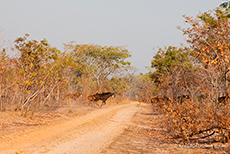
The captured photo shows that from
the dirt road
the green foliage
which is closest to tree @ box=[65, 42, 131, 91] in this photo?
the green foliage

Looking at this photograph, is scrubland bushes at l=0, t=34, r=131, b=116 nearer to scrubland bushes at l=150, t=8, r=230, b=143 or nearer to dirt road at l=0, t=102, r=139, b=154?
dirt road at l=0, t=102, r=139, b=154

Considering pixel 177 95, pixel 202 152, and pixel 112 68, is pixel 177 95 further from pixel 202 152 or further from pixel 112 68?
pixel 112 68

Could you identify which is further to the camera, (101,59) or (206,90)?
(101,59)

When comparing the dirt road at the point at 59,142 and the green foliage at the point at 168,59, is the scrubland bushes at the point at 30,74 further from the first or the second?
the green foliage at the point at 168,59

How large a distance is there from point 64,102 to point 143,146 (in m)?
21.2

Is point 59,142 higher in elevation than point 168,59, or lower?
lower

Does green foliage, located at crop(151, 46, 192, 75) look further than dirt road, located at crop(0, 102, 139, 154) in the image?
Yes

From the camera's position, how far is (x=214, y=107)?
829cm

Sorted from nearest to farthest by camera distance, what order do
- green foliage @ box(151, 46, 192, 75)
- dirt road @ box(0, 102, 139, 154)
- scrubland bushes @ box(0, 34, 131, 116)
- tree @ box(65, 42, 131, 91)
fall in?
dirt road @ box(0, 102, 139, 154)
scrubland bushes @ box(0, 34, 131, 116)
green foliage @ box(151, 46, 192, 75)
tree @ box(65, 42, 131, 91)

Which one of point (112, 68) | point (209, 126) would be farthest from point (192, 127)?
point (112, 68)

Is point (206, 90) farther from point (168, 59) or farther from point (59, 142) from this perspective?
point (168, 59)

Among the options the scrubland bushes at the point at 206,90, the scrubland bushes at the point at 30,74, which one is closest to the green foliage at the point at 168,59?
the scrubland bushes at the point at 206,90

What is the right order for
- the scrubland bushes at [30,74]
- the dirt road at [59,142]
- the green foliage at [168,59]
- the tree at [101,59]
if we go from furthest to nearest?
the tree at [101,59], the green foliage at [168,59], the scrubland bushes at [30,74], the dirt road at [59,142]

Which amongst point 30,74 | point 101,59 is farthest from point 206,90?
point 101,59
